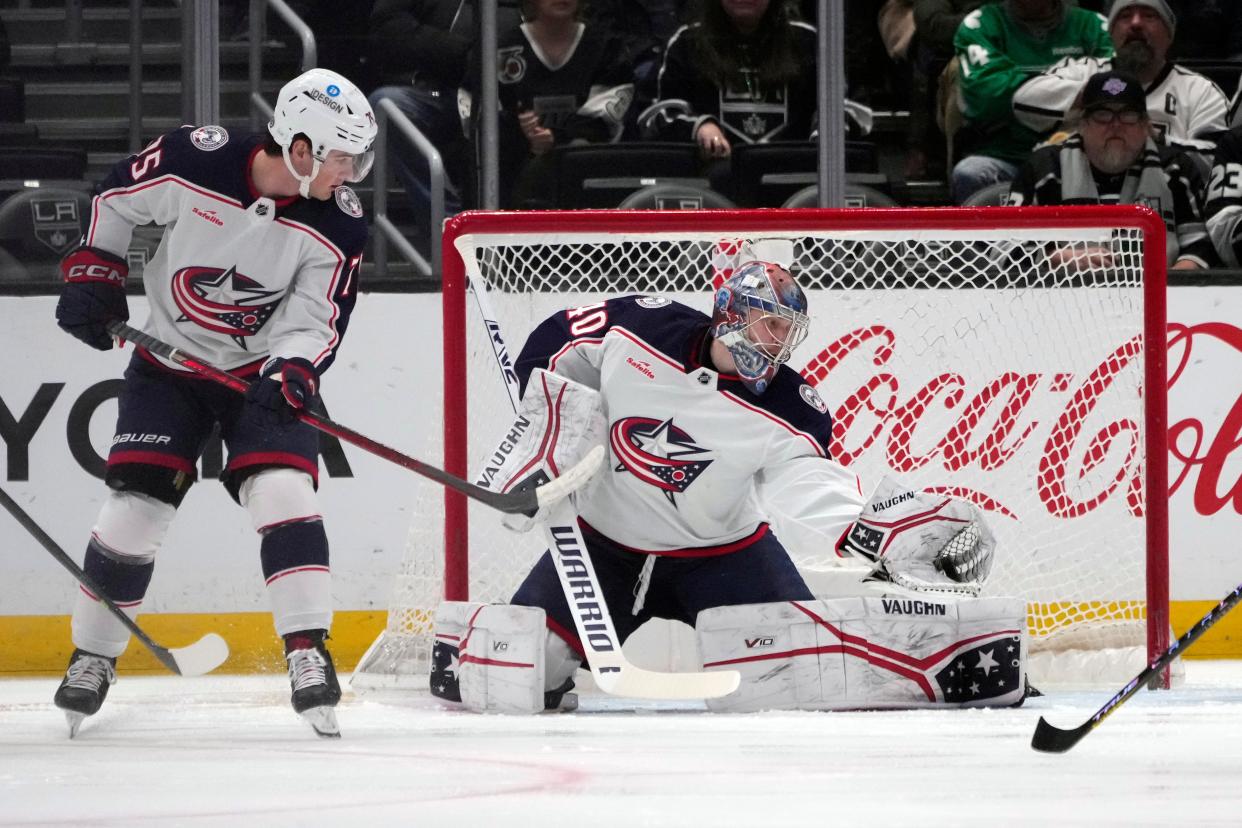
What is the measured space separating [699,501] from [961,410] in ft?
2.86

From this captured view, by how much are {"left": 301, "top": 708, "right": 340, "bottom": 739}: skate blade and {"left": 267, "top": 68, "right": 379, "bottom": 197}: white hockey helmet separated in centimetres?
89

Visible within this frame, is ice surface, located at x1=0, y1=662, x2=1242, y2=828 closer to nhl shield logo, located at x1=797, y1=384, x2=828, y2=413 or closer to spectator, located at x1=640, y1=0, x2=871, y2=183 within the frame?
nhl shield logo, located at x1=797, y1=384, x2=828, y2=413

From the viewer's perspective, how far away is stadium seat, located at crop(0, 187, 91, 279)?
4.37 metres

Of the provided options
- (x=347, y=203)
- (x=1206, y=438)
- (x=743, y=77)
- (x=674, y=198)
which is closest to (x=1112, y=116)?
(x=1206, y=438)

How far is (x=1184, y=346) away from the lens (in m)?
4.36

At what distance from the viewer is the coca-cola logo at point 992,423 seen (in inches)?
160

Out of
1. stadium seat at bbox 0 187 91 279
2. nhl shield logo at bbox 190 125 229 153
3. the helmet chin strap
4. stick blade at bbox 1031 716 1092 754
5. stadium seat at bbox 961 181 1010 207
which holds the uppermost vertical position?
nhl shield logo at bbox 190 125 229 153

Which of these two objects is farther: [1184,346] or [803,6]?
[803,6]

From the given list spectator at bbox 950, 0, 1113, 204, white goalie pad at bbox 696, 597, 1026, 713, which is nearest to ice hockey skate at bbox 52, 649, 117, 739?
white goalie pad at bbox 696, 597, 1026, 713

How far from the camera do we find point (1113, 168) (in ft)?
14.8

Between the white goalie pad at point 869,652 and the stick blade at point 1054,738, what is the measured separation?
0.70 m

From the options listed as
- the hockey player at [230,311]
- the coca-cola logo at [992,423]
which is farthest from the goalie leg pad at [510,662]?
the coca-cola logo at [992,423]

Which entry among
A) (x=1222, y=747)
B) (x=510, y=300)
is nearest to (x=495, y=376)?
(x=510, y=300)

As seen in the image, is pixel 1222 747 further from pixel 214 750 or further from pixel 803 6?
pixel 803 6
